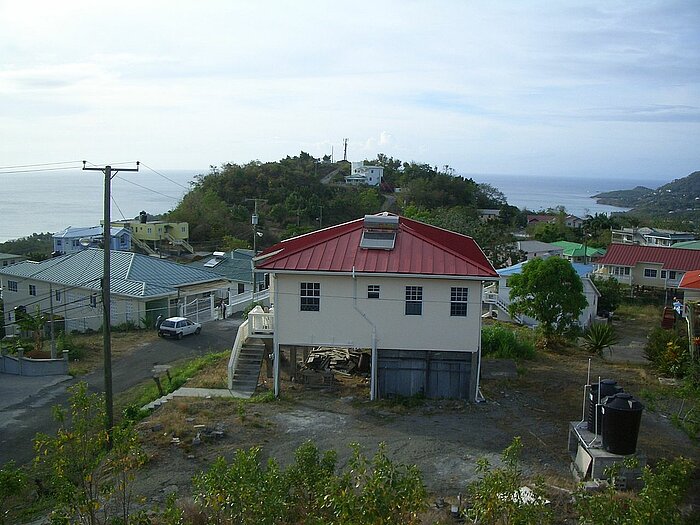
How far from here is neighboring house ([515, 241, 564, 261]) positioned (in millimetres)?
58938

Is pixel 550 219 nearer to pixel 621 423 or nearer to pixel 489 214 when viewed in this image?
pixel 489 214

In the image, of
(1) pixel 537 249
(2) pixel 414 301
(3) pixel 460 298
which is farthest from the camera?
(1) pixel 537 249

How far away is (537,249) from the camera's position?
2365 inches

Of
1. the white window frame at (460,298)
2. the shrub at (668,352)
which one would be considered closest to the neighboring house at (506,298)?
the shrub at (668,352)

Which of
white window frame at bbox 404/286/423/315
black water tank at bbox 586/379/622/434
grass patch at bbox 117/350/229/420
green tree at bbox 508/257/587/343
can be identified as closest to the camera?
Answer: black water tank at bbox 586/379/622/434

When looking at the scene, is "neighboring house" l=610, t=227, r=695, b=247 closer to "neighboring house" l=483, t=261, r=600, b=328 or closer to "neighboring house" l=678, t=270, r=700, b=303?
"neighboring house" l=483, t=261, r=600, b=328

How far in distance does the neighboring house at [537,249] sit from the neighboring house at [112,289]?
3092 cm

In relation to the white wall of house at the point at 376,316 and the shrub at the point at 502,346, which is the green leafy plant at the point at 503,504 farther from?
the shrub at the point at 502,346

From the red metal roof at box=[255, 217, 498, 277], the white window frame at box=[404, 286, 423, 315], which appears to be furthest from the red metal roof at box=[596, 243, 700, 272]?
the white window frame at box=[404, 286, 423, 315]

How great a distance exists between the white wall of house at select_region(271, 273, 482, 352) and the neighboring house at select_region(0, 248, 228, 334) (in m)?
14.6

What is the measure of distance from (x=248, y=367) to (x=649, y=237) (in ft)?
201

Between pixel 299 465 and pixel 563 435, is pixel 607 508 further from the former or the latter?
pixel 563 435

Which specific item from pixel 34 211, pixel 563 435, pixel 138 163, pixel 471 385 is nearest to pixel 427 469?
pixel 563 435

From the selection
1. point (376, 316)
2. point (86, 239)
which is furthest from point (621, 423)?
point (86, 239)
